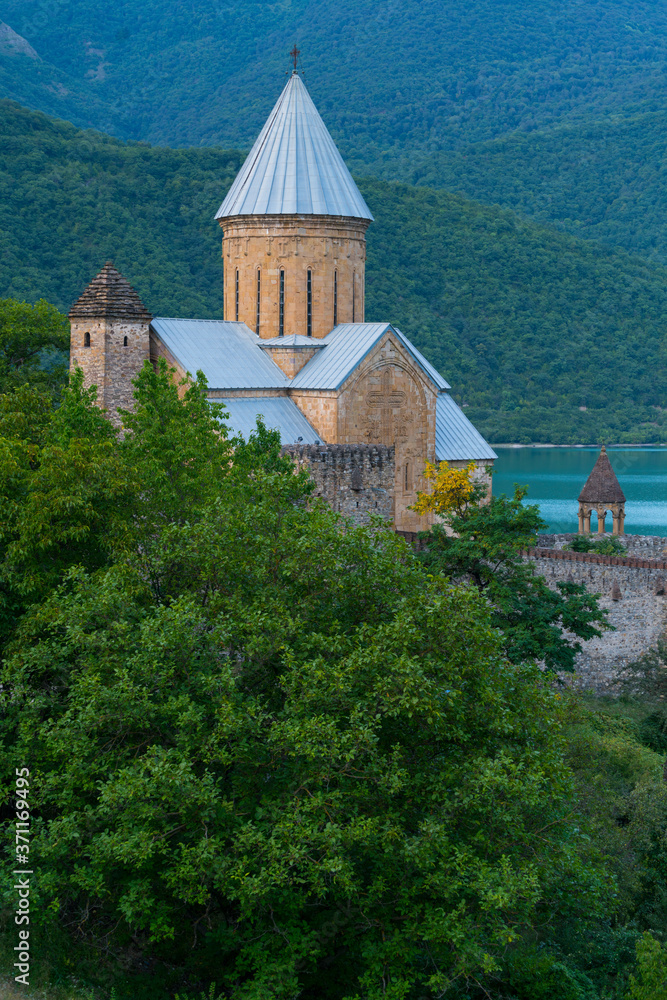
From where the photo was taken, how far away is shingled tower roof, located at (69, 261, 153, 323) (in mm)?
16578

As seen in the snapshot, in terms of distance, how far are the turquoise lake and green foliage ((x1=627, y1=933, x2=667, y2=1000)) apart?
26136mm

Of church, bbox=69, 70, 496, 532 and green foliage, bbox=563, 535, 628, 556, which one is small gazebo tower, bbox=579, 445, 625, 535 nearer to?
green foliage, bbox=563, 535, 628, 556

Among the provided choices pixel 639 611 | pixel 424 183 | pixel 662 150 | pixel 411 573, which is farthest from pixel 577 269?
pixel 411 573

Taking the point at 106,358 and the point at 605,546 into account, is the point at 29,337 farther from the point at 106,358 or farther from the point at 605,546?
the point at 605,546

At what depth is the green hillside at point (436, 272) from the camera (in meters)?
34.4

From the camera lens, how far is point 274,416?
728 inches

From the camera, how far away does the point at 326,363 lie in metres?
19.2

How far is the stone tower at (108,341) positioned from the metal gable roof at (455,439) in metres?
5.67

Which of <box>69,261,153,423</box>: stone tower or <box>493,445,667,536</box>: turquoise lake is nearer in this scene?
<box>69,261,153,423</box>: stone tower

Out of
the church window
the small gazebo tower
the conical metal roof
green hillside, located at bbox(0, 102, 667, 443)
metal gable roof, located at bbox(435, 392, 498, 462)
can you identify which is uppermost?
green hillside, located at bbox(0, 102, 667, 443)

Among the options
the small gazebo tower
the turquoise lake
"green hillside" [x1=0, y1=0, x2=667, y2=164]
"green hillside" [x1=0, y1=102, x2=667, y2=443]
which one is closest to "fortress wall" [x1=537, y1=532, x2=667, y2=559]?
the small gazebo tower

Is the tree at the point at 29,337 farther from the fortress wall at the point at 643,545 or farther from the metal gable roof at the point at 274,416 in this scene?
the fortress wall at the point at 643,545

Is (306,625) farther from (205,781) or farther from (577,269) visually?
(577,269)

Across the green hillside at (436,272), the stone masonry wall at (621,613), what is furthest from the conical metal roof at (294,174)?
the green hillside at (436,272)
